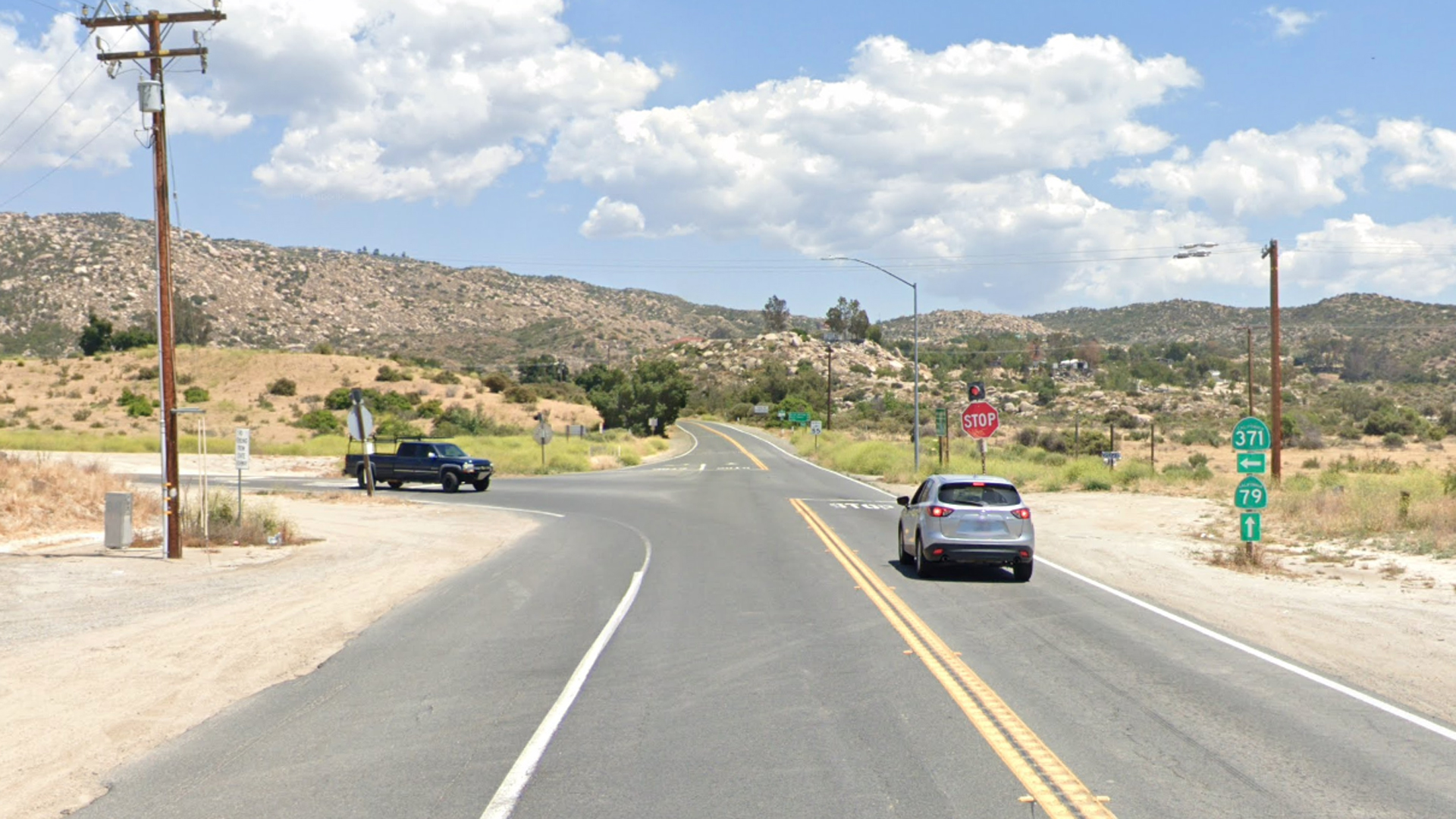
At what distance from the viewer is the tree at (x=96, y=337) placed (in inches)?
4055

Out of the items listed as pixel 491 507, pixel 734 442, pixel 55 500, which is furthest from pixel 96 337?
pixel 55 500

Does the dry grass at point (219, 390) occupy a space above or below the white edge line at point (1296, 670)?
above

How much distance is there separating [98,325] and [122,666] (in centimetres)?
10713

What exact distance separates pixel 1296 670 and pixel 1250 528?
8938 mm

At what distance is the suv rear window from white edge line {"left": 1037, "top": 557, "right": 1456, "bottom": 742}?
5.95 ft

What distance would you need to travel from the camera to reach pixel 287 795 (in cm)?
642

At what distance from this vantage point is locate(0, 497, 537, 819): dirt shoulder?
→ 759 centimetres

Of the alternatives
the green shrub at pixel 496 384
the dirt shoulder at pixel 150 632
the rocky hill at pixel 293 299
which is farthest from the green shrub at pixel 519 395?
the dirt shoulder at pixel 150 632

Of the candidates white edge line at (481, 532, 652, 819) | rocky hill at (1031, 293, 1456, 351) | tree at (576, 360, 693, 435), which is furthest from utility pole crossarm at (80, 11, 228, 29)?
rocky hill at (1031, 293, 1456, 351)

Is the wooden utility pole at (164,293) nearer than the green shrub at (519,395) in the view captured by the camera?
Yes

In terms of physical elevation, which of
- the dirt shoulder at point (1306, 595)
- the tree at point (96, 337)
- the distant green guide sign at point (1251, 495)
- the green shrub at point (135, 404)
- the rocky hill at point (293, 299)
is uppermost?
the rocky hill at point (293, 299)

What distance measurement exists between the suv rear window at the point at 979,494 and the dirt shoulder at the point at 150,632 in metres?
7.94

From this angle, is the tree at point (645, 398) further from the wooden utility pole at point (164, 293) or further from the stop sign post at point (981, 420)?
the wooden utility pole at point (164, 293)

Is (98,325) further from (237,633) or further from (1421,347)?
(1421,347)
